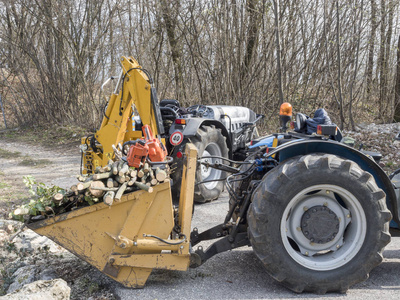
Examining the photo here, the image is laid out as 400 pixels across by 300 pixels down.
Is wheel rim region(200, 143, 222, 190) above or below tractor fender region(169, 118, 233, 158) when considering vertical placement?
below

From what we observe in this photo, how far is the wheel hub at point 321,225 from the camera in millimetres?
3279

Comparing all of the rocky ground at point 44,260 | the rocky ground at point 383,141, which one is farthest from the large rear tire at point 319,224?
the rocky ground at point 383,141

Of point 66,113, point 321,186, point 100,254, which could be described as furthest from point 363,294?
point 66,113

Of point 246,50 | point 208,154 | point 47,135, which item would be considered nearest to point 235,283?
point 208,154

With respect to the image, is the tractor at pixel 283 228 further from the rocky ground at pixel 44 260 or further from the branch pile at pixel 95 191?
the rocky ground at pixel 44 260

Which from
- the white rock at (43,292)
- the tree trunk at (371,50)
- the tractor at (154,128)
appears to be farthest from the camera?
the tree trunk at (371,50)

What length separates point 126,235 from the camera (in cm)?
324

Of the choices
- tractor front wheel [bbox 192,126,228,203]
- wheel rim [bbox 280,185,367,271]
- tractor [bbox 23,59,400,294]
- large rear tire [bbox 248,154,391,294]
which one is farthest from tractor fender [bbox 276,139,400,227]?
tractor front wheel [bbox 192,126,228,203]

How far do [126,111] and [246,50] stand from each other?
19.3ft

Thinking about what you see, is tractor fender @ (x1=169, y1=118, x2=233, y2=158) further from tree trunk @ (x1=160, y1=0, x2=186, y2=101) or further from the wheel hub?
tree trunk @ (x1=160, y1=0, x2=186, y2=101)

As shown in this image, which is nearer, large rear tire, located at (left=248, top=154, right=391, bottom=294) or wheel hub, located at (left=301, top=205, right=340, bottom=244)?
large rear tire, located at (left=248, top=154, right=391, bottom=294)

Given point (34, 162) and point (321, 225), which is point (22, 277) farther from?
point (34, 162)

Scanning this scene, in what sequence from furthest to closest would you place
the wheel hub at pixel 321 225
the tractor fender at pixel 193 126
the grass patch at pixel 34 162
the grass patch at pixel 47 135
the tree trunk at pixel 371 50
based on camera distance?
the grass patch at pixel 47 135 → the grass patch at pixel 34 162 → the tree trunk at pixel 371 50 → the tractor fender at pixel 193 126 → the wheel hub at pixel 321 225

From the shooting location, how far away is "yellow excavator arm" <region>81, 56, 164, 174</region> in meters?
6.29
